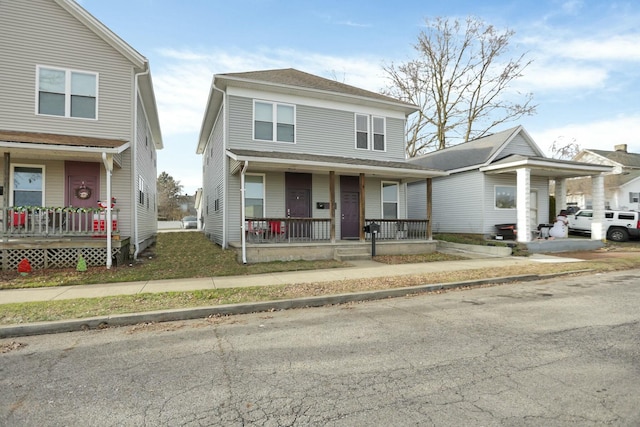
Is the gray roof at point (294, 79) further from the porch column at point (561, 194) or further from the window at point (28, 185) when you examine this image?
the porch column at point (561, 194)

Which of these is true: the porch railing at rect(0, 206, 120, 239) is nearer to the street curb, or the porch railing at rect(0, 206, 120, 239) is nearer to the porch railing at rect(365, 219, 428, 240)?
the street curb

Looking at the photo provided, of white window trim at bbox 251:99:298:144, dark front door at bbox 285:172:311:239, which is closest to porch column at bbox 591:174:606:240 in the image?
dark front door at bbox 285:172:311:239

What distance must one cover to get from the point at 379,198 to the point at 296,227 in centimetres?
434

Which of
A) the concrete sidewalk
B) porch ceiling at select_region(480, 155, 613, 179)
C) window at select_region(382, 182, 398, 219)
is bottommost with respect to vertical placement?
the concrete sidewalk

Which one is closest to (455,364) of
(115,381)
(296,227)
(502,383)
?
(502,383)

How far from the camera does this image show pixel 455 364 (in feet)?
12.3

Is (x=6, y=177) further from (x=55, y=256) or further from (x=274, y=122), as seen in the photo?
(x=274, y=122)

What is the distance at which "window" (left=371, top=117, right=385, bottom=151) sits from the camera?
15.8 metres

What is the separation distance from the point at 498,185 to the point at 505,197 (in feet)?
2.62

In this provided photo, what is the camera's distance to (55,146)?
921cm

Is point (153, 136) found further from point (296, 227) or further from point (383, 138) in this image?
point (383, 138)

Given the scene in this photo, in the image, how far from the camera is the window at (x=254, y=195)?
13602 millimetres

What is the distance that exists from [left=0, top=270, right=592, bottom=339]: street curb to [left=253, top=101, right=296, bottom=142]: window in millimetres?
8717

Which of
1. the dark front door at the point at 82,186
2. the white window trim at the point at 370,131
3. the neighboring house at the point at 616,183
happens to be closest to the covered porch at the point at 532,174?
the white window trim at the point at 370,131
